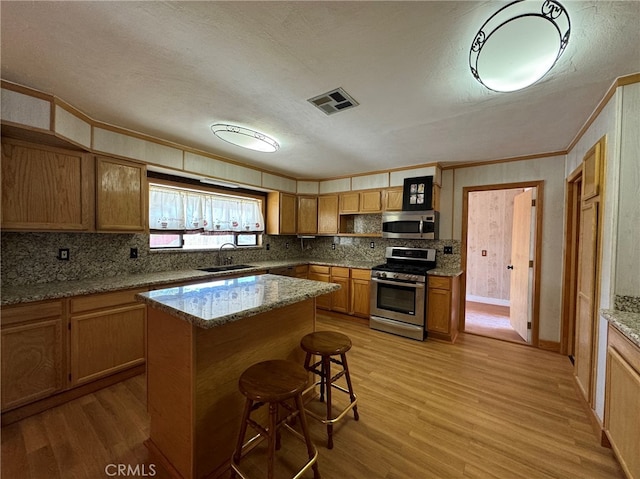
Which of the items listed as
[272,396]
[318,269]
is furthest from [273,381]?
[318,269]

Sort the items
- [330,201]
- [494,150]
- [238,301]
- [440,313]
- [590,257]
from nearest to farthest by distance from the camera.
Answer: [238,301], [590,257], [494,150], [440,313], [330,201]

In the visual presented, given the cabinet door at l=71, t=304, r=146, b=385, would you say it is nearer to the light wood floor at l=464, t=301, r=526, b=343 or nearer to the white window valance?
the white window valance

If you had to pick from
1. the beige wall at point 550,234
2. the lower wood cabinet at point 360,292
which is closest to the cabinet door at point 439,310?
the lower wood cabinet at point 360,292

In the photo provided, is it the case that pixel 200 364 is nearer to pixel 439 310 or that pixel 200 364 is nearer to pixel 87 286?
pixel 87 286

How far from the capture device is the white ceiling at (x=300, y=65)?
1.25 meters

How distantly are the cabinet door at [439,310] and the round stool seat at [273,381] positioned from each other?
2.60 m

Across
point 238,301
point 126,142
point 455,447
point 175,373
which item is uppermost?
point 126,142

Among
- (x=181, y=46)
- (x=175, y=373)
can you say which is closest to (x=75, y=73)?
(x=181, y=46)

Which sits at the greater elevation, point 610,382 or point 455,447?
point 610,382

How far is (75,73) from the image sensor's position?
1734 mm

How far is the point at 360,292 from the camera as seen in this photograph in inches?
166

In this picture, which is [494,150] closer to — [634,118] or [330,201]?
[634,118]

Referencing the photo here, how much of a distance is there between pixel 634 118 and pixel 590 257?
3.48 ft

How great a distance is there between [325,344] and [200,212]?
283 centimetres
